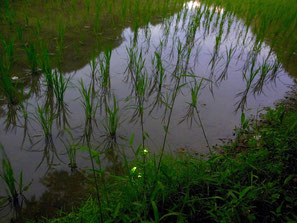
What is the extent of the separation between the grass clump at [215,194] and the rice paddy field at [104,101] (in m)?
0.19

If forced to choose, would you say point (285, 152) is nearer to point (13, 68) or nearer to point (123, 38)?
point (13, 68)

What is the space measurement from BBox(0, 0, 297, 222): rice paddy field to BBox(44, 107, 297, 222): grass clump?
194mm

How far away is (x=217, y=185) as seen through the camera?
55.9 inches

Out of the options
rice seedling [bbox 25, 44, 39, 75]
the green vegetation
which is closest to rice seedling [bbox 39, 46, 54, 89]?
rice seedling [bbox 25, 44, 39, 75]

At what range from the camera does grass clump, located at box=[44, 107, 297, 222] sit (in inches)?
46.1

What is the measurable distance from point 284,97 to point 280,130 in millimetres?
1514

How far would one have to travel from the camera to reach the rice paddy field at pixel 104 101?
5.55 feet

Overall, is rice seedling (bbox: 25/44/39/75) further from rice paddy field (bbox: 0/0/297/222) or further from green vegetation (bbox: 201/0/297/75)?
green vegetation (bbox: 201/0/297/75)

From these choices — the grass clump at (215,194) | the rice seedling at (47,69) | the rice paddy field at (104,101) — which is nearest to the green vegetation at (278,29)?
the rice paddy field at (104,101)

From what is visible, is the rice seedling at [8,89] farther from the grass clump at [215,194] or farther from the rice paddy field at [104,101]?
the grass clump at [215,194]

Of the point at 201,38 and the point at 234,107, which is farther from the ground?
the point at 201,38

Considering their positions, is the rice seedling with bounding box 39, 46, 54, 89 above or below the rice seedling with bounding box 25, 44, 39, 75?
below

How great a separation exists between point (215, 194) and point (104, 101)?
1.64 metres

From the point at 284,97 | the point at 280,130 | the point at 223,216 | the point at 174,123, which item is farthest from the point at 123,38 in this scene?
the point at 223,216
